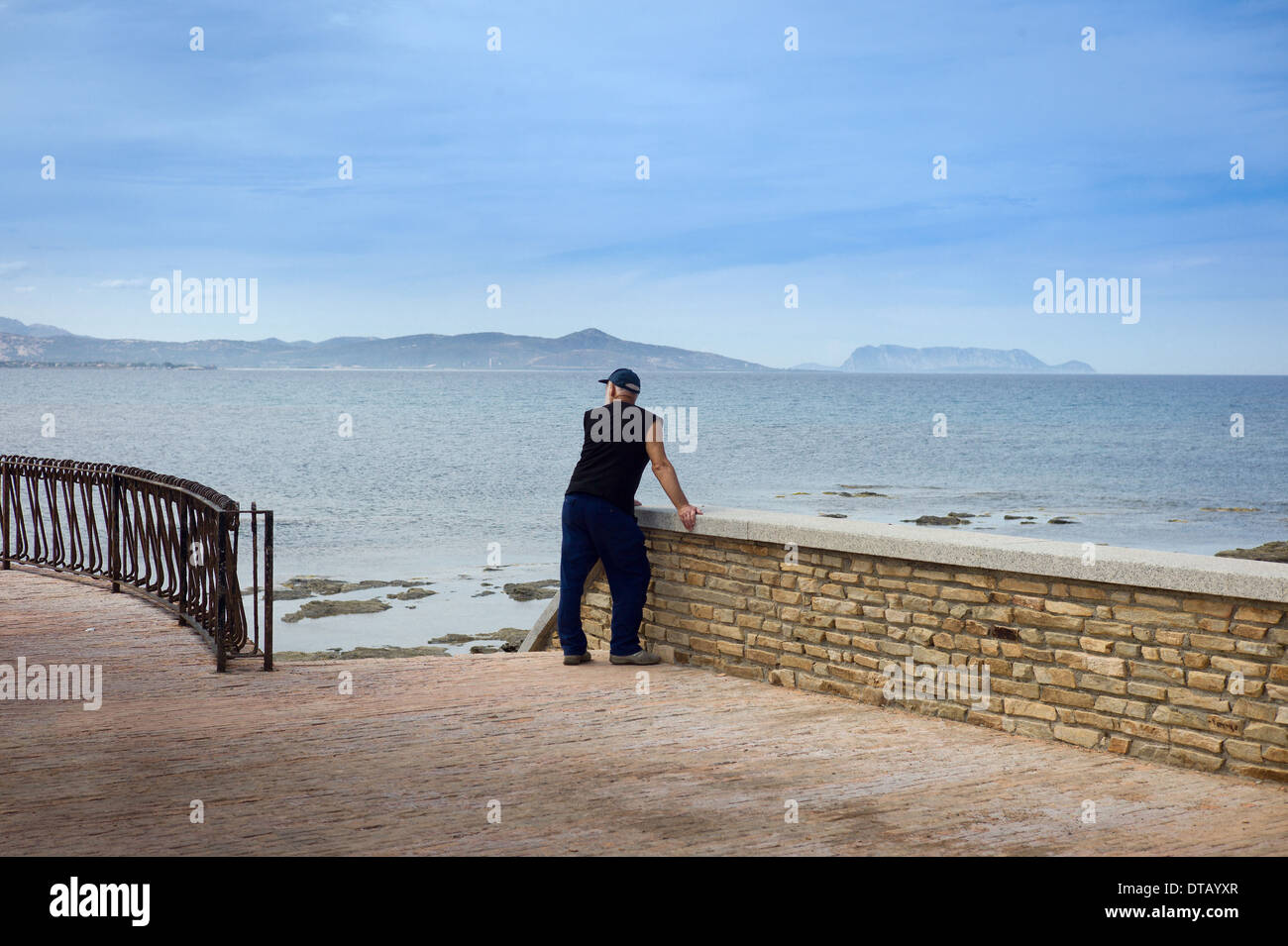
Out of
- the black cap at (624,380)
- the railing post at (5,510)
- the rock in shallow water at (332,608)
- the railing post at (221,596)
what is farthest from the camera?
the rock in shallow water at (332,608)

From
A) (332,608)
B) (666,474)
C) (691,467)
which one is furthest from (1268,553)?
(691,467)

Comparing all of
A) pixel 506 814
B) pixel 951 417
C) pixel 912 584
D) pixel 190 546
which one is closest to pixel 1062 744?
pixel 912 584

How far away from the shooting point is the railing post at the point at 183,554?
29.9ft

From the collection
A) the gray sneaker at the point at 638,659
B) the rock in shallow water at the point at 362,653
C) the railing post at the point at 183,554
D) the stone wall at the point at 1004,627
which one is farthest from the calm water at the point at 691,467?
the stone wall at the point at 1004,627

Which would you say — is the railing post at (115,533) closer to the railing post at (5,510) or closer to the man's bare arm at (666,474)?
the railing post at (5,510)

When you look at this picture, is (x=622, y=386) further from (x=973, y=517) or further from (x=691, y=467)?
(x=691, y=467)

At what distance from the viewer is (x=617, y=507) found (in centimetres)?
785

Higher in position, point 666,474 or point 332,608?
point 666,474

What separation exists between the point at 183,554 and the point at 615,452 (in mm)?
3899

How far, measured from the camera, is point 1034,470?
53.4 metres

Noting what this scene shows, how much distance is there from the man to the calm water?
10.2 metres

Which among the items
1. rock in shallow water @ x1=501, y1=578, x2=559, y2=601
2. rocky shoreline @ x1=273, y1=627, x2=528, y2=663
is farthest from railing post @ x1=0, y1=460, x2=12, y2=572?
rock in shallow water @ x1=501, y1=578, x2=559, y2=601

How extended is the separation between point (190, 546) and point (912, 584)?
572 cm
